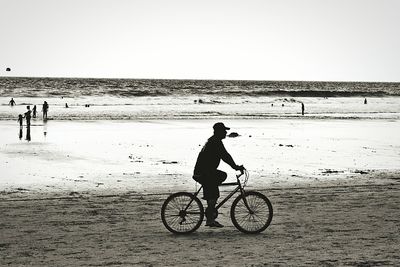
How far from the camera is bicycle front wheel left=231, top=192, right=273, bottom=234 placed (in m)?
11.1

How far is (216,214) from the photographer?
11141mm

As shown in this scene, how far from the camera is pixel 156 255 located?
9.34 metres

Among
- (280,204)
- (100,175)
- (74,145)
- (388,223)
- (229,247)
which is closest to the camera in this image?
(229,247)

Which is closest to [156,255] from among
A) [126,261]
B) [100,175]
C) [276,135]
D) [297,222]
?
[126,261]

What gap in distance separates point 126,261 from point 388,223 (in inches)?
222

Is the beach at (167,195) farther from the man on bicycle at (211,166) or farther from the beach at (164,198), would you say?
the man on bicycle at (211,166)

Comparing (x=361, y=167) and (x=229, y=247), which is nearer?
(x=229, y=247)

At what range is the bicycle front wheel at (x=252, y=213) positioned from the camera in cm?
1112

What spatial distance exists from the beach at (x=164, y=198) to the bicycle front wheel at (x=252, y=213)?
203mm

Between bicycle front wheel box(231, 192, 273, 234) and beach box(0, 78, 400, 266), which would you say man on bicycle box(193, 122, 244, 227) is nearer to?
bicycle front wheel box(231, 192, 273, 234)

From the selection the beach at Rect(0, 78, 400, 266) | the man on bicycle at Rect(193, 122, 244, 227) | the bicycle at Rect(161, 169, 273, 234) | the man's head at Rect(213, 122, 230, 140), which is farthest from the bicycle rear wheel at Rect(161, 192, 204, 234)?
the man's head at Rect(213, 122, 230, 140)

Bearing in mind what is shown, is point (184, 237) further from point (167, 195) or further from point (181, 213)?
point (167, 195)

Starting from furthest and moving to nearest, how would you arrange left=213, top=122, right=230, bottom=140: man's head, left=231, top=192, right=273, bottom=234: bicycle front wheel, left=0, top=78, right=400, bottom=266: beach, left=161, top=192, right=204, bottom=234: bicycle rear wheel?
left=231, top=192, right=273, bottom=234: bicycle front wheel < left=161, top=192, right=204, bottom=234: bicycle rear wheel < left=213, top=122, right=230, bottom=140: man's head < left=0, top=78, right=400, bottom=266: beach

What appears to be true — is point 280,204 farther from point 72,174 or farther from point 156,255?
point 72,174
